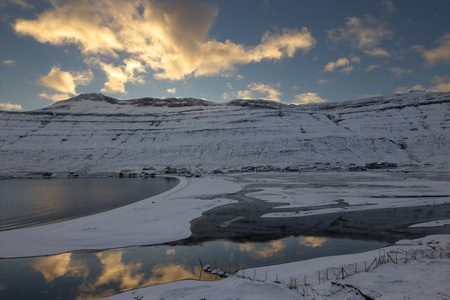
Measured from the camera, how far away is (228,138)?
3907 inches

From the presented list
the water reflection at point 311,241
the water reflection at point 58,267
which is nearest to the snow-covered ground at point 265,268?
the water reflection at point 58,267

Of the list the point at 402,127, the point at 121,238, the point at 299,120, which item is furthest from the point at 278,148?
the point at 121,238

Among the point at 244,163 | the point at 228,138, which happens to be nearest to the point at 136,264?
the point at 244,163

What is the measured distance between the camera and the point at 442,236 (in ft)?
46.7

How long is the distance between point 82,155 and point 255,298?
96795 millimetres

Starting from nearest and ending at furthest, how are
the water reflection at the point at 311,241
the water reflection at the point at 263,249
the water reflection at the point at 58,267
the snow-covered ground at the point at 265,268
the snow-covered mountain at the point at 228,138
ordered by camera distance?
the snow-covered ground at the point at 265,268 < the water reflection at the point at 58,267 < the water reflection at the point at 263,249 < the water reflection at the point at 311,241 < the snow-covered mountain at the point at 228,138

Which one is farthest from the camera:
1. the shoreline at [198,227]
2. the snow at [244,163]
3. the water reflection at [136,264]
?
the shoreline at [198,227]

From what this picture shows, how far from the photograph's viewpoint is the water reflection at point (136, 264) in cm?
997

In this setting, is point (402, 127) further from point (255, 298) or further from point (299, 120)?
point (255, 298)

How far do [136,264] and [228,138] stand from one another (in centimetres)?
8808

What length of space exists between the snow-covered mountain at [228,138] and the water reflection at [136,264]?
62.5m

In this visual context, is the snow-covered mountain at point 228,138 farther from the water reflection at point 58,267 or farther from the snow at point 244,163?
the water reflection at point 58,267

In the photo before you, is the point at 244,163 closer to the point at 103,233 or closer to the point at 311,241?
the point at 103,233

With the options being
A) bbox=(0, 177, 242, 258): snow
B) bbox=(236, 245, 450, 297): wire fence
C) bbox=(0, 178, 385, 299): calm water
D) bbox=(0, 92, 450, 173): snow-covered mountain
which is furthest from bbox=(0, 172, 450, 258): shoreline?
bbox=(0, 92, 450, 173): snow-covered mountain
